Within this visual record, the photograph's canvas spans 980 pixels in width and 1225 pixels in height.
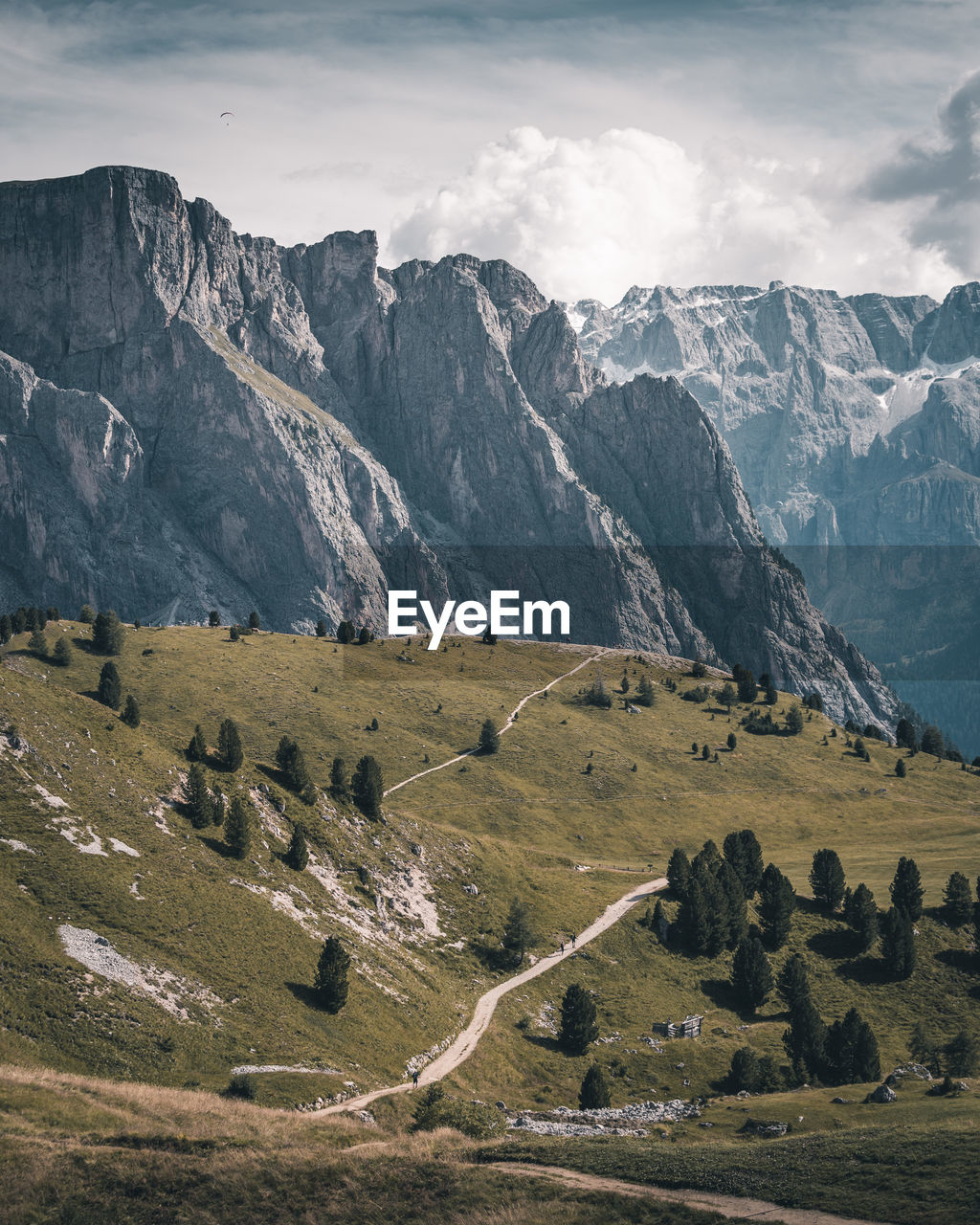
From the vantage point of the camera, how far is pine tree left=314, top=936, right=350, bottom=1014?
8844 centimetres

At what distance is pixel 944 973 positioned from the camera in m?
128

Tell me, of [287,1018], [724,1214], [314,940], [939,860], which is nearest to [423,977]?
[314,940]

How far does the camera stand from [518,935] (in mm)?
117312

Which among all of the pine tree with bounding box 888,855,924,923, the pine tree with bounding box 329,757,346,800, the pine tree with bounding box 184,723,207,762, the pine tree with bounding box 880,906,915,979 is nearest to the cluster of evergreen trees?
the pine tree with bounding box 880,906,915,979

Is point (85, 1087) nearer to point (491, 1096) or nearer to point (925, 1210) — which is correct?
point (491, 1096)

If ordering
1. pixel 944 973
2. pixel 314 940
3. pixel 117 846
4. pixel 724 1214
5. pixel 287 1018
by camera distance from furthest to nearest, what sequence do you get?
pixel 944 973 → pixel 314 940 → pixel 117 846 → pixel 287 1018 → pixel 724 1214

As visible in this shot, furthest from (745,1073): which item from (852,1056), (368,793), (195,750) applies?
(195,750)

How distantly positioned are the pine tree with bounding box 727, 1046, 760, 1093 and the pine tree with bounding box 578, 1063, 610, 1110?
42.9 ft

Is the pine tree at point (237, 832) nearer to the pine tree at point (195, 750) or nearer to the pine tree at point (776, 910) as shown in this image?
the pine tree at point (195, 750)

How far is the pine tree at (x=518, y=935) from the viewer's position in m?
117

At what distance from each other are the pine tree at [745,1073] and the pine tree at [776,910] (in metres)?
31.5

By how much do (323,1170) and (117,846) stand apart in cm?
4067

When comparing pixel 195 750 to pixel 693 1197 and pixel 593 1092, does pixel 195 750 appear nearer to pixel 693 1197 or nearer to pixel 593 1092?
pixel 593 1092

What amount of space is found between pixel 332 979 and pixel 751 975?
4928cm
